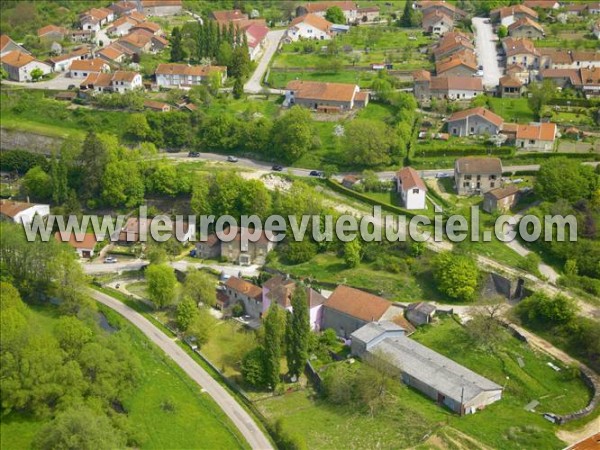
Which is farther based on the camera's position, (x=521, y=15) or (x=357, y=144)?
(x=521, y=15)

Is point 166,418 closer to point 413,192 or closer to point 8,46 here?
point 413,192

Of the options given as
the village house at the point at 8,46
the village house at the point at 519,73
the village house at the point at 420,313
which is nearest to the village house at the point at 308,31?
the village house at the point at 519,73

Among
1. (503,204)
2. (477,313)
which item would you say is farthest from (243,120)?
(477,313)

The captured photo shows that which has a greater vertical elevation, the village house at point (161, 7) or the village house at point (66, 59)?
the village house at point (161, 7)

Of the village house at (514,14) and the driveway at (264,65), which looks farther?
the village house at (514,14)

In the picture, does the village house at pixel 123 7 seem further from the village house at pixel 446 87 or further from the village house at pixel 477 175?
the village house at pixel 477 175

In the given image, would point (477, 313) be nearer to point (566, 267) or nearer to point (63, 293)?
point (566, 267)
